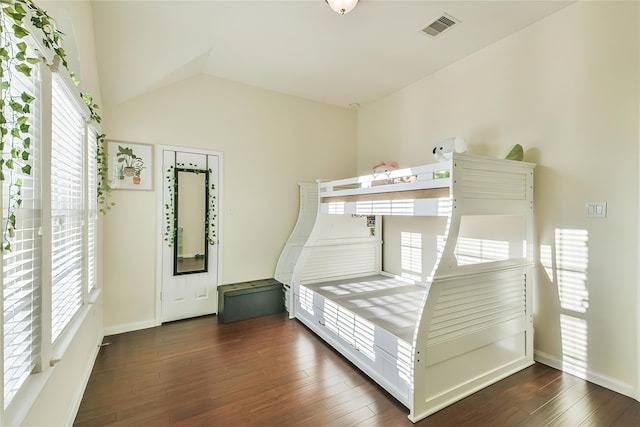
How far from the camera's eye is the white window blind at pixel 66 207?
5.33 ft

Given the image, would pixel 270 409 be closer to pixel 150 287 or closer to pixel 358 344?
pixel 358 344

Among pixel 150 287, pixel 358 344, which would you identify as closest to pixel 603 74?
pixel 358 344

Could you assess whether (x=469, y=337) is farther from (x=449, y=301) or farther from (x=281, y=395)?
(x=281, y=395)

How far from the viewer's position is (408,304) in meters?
Answer: 2.76

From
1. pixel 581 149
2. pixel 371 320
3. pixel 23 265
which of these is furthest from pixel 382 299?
pixel 23 265

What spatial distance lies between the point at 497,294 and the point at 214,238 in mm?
2941

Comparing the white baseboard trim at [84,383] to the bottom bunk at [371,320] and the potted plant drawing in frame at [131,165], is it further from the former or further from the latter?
the bottom bunk at [371,320]

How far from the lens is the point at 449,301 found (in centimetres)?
197

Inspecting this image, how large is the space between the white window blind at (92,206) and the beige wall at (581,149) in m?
3.51

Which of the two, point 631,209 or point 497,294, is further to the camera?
point 497,294

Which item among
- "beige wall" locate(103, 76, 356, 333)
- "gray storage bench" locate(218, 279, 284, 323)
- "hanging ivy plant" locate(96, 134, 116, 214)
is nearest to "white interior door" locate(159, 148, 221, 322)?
"beige wall" locate(103, 76, 356, 333)

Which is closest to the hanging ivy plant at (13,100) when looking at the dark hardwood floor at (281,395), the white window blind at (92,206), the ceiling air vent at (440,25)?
the white window blind at (92,206)

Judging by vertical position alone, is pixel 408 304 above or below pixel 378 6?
below

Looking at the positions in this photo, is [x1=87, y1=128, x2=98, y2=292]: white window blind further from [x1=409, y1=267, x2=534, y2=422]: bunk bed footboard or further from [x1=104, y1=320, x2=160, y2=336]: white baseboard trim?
[x1=409, y1=267, x2=534, y2=422]: bunk bed footboard
